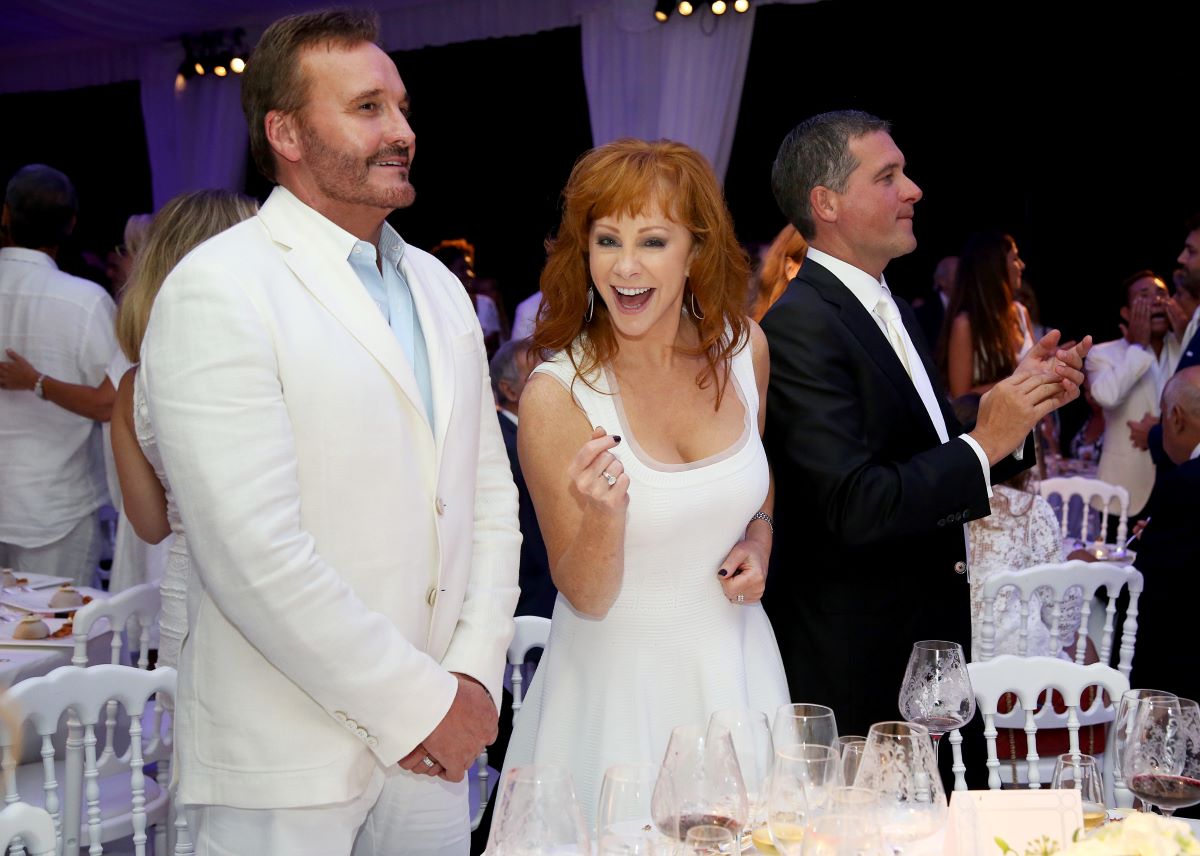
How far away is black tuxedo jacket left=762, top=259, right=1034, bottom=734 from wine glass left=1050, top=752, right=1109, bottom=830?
2.61 feet

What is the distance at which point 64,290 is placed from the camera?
4.70 m

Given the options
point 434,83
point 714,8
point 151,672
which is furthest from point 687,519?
point 434,83

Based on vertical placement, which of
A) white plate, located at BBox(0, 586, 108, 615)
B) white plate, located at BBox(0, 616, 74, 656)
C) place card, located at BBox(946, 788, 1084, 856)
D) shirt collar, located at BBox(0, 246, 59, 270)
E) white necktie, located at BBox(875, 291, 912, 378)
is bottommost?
place card, located at BBox(946, 788, 1084, 856)

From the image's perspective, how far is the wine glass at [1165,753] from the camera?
176 cm

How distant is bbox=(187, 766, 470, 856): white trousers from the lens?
1870 millimetres

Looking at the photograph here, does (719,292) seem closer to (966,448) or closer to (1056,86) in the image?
(966,448)

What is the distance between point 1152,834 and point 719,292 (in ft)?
4.55

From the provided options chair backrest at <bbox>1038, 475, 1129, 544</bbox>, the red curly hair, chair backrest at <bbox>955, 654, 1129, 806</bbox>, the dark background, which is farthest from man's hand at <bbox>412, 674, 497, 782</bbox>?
the dark background

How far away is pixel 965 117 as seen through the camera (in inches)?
351

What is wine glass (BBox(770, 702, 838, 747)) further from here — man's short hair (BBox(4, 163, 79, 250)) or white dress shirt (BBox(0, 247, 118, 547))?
man's short hair (BBox(4, 163, 79, 250))

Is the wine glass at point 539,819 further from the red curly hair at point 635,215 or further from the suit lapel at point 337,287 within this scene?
the red curly hair at point 635,215

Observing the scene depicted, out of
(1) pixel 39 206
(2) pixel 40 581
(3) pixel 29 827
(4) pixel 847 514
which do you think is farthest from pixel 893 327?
(1) pixel 39 206

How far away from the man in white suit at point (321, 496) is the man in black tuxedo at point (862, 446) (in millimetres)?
804

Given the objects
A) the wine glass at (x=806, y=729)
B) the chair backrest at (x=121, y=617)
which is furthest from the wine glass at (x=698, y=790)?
the chair backrest at (x=121, y=617)
